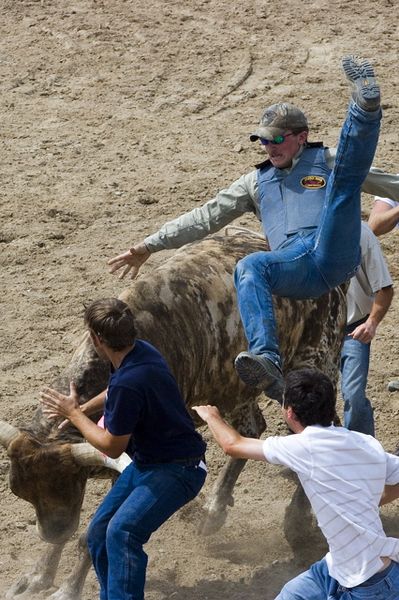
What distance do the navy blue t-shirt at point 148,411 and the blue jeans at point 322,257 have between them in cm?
66

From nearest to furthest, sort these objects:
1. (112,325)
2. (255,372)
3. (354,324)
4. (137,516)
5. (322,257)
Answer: (112,325) → (137,516) → (255,372) → (322,257) → (354,324)

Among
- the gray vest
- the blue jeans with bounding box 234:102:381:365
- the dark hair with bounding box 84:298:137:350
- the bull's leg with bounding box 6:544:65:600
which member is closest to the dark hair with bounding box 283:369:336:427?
the dark hair with bounding box 84:298:137:350

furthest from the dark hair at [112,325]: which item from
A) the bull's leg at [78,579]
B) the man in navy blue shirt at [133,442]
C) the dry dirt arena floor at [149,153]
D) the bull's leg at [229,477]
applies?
the bull's leg at [229,477]

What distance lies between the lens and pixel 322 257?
7.29 meters

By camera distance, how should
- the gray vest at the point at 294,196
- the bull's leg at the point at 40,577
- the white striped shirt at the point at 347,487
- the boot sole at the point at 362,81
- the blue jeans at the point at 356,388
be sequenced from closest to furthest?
the white striped shirt at the point at 347,487, the boot sole at the point at 362,81, the gray vest at the point at 294,196, the bull's leg at the point at 40,577, the blue jeans at the point at 356,388

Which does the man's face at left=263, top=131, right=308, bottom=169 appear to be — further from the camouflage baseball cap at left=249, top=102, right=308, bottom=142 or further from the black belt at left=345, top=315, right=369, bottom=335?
the black belt at left=345, top=315, right=369, bottom=335

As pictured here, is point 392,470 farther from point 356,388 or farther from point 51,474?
point 356,388

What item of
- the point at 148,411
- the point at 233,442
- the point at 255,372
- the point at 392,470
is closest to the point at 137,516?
the point at 148,411

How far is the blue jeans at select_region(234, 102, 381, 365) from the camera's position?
7.08 m

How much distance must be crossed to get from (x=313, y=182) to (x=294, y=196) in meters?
0.14

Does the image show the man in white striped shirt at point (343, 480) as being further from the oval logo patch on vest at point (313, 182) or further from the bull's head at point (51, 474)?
the oval logo patch on vest at point (313, 182)

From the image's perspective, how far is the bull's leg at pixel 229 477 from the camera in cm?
872

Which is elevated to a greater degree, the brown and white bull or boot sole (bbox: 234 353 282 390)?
boot sole (bbox: 234 353 282 390)

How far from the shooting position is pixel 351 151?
7.09m
